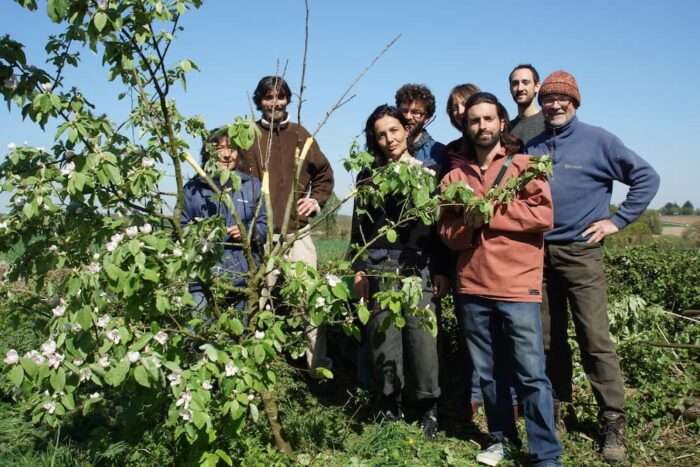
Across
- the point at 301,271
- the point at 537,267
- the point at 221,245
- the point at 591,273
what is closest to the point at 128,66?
the point at 221,245

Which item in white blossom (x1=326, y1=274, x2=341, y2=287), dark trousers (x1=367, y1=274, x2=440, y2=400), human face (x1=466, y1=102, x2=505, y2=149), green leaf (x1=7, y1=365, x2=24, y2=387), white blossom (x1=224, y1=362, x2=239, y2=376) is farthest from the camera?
dark trousers (x1=367, y1=274, x2=440, y2=400)

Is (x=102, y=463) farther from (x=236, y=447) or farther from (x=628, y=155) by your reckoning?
(x=628, y=155)

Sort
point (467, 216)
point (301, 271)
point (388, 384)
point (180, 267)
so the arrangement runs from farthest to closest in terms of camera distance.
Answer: point (388, 384) → point (467, 216) → point (301, 271) → point (180, 267)

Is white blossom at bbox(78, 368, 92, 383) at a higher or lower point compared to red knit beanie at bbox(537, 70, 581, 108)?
lower

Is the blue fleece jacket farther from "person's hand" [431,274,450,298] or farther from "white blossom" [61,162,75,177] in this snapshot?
"white blossom" [61,162,75,177]

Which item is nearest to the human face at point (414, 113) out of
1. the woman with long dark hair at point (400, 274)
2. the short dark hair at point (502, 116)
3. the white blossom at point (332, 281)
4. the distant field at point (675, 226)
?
the woman with long dark hair at point (400, 274)

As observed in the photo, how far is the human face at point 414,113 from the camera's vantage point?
4117mm

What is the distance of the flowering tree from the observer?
6.85 ft

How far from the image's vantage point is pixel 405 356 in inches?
150

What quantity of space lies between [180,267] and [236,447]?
1356mm

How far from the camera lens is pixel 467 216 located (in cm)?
316

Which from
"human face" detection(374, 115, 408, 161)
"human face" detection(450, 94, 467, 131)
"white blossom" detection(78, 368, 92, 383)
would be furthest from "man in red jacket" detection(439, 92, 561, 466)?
"white blossom" detection(78, 368, 92, 383)

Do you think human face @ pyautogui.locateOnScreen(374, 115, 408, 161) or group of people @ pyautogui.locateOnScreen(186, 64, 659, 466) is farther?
human face @ pyautogui.locateOnScreen(374, 115, 408, 161)

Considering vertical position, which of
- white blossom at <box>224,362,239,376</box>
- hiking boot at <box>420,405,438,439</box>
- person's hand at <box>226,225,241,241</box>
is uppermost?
person's hand at <box>226,225,241,241</box>
